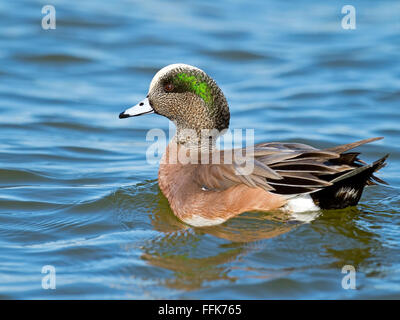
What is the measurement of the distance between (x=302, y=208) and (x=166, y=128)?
391cm

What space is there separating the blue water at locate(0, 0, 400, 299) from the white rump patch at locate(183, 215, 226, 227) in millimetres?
88

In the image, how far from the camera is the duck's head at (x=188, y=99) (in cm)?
600

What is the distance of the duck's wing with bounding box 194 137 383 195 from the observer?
5109mm

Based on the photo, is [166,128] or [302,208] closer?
[302,208]

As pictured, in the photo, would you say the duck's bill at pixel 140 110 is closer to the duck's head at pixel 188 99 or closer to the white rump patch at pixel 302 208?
the duck's head at pixel 188 99

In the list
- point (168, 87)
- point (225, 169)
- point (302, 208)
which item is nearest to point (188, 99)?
point (168, 87)

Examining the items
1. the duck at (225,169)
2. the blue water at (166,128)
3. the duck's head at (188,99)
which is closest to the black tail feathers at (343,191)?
the duck at (225,169)

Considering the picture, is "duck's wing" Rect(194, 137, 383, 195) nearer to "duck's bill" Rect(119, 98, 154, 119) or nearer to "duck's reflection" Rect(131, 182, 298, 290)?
"duck's reflection" Rect(131, 182, 298, 290)

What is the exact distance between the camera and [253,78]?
1075 centimetres

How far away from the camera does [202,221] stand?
551 cm

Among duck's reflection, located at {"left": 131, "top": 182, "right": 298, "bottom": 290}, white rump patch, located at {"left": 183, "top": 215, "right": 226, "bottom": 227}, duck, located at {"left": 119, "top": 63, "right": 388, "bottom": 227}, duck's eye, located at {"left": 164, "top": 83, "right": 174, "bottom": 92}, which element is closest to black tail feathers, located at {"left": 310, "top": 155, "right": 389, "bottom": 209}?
duck, located at {"left": 119, "top": 63, "right": 388, "bottom": 227}

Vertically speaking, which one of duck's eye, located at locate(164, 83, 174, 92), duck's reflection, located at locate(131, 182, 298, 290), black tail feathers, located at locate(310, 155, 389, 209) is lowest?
duck's reflection, located at locate(131, 182, 298, 290)

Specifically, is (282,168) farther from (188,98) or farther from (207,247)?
(188,98)

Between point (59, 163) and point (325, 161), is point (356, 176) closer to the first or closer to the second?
point (325, 161)
